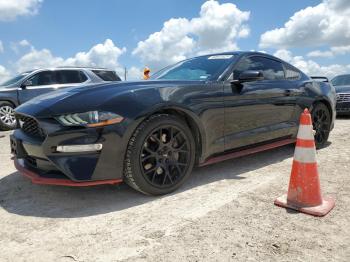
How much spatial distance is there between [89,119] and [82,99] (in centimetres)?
22

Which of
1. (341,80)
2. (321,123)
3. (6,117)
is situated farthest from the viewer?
(341,80)

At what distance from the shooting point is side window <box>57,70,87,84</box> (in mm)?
9438

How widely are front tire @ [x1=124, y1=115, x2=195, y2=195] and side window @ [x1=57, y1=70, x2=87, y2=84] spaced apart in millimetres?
6739

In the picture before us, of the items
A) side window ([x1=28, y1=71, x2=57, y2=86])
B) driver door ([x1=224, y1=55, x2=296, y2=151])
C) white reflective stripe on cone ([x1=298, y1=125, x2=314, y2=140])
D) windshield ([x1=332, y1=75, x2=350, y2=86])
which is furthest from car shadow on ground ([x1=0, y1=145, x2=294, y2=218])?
windshield ([x1=332, y1=75, x2=350, y2=86])

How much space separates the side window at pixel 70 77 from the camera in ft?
31.0

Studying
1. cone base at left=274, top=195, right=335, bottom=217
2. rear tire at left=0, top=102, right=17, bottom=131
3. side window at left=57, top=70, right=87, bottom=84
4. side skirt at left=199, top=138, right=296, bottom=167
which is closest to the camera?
cone base at left=274, top=195, right=335, bottom=217

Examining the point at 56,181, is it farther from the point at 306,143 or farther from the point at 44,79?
the point at 44,79

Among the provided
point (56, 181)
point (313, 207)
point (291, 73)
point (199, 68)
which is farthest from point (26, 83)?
point (313, 207)

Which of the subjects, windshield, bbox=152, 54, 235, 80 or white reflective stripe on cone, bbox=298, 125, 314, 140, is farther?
windshield, bbox=152, 54, 235, 80

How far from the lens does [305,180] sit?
295cm

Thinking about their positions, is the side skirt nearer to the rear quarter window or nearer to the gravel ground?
the gravel ground

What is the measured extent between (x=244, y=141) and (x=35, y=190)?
230cm

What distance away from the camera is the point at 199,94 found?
3.54 meters

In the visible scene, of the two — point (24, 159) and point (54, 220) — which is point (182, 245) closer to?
point (54, 220)
